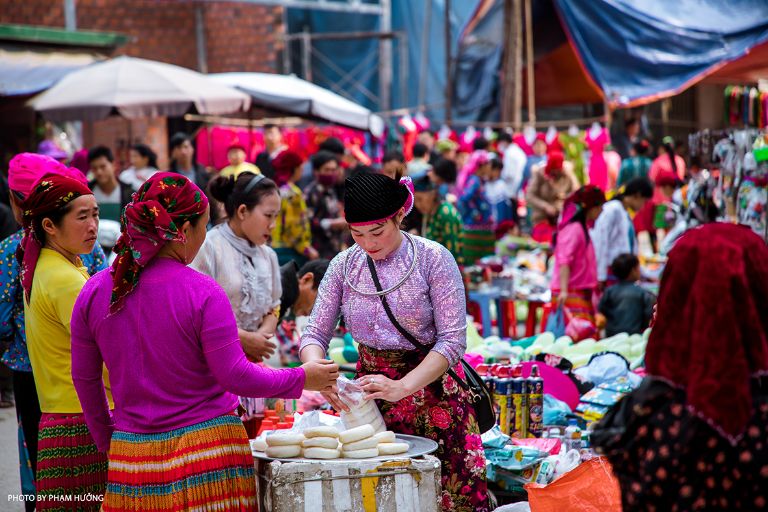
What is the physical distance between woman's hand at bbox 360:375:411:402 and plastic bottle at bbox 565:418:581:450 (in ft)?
6.62

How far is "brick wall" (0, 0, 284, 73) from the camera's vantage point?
20.1 metres

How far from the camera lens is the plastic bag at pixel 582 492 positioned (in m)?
4.48

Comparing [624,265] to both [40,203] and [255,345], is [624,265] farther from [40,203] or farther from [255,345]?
[40,203]

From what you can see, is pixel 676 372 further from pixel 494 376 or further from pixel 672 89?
pixel 672 89

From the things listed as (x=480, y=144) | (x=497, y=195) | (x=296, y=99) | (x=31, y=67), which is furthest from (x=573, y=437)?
(x=480, y=144)

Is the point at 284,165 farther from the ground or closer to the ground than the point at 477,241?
farther from the ground

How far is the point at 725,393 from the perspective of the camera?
9.05ft

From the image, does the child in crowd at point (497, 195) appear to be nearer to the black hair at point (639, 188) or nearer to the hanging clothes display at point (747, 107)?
the hanging clothes display at point (747, 107)

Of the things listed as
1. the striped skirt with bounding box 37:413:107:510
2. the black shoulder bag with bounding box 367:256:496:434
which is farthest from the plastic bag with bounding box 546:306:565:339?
the striped skirt with bounding box 37:413:107:510

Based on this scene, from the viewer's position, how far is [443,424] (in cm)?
412

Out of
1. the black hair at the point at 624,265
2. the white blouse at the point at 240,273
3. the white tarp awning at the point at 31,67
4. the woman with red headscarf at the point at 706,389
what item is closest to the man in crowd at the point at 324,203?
the black hair at the point at 624,265

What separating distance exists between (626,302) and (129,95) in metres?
5.86

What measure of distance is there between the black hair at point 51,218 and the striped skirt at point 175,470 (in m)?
1.08

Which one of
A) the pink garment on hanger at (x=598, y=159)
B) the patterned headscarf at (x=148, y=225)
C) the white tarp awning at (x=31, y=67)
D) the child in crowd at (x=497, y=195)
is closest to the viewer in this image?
the patterned headscarf at (x=148, y=225)
